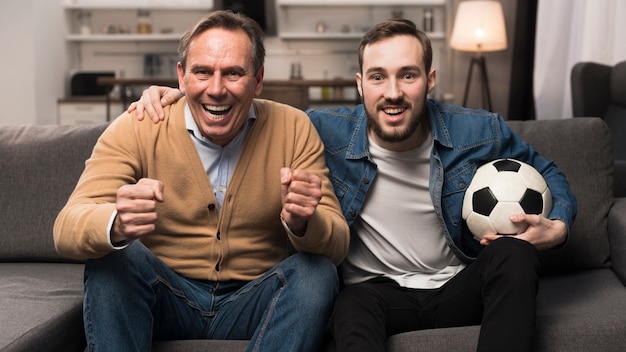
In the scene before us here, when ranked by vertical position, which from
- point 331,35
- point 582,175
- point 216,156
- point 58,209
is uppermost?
point 331,35

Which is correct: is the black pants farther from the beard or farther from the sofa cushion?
the sofa cushion

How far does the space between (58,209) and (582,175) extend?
1484 mm

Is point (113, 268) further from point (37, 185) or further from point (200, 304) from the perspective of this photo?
point (37, 185)

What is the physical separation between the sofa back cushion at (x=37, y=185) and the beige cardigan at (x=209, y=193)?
464mm

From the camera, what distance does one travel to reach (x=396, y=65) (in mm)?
1881

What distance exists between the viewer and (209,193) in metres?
1.80

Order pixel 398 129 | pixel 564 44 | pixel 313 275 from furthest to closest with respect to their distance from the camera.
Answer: pixel 564 44 < pixel 398 129 < pixel 313 275

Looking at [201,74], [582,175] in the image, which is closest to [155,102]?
[201,74]

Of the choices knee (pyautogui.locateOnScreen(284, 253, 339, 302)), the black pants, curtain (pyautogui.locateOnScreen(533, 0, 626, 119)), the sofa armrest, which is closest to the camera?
the black pants

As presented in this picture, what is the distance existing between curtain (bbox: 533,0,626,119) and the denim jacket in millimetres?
1972

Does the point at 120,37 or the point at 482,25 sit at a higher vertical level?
the point at 482,25

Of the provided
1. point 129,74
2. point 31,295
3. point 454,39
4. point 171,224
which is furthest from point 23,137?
point 129,74

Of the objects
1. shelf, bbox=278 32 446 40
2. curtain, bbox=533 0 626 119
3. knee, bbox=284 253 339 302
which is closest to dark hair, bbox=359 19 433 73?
knee, bbox=284 253 339 302

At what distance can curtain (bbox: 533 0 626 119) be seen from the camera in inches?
147
